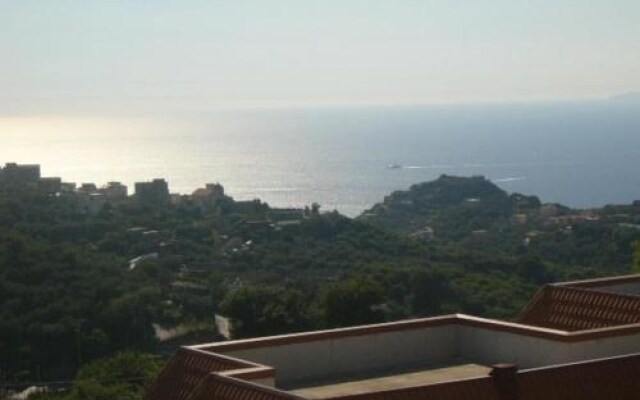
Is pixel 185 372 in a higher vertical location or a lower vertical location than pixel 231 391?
lower

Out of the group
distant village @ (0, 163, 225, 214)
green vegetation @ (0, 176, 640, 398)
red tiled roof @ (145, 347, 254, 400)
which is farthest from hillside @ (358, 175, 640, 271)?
red tiled roof @ (145, 347, 254, 400)

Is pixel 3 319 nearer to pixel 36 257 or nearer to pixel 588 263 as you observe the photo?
pixel 36 257

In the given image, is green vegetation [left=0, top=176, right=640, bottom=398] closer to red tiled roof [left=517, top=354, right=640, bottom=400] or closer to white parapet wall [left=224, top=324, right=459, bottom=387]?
white parapet wall [left=224, top=324, right=459, bottom=387]

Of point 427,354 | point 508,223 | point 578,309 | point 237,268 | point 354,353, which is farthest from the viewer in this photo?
point 508,223

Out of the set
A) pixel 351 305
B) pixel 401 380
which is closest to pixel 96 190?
pixel 351 305

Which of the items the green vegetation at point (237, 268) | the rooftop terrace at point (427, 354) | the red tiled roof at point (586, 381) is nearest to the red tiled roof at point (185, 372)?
the rooftop terrace at point (427, 354)

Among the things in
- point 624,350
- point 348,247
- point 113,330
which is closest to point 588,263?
point 348,247

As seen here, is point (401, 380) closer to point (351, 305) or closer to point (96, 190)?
point (351, 305)
